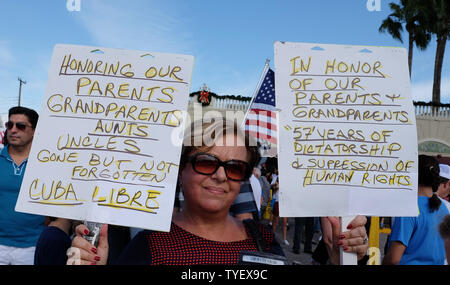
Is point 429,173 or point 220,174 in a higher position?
point 429,173

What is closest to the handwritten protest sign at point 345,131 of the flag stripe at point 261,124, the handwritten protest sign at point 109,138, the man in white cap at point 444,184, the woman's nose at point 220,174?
the woman's nose at point 220,174

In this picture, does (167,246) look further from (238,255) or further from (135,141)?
(135,141)

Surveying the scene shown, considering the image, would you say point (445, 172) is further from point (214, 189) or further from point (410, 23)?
point (410, 23)

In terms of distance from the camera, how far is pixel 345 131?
179 centimetres

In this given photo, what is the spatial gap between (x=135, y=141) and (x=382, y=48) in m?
1.51

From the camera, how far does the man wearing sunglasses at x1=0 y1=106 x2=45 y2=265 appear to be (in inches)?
100

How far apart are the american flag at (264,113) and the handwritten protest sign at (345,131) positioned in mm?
2623

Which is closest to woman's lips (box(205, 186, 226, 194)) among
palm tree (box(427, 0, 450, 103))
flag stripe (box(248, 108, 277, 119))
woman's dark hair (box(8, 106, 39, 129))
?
woman's dark hair (box(8, 106, 39, 129))

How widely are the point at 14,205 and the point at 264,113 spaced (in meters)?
3.21

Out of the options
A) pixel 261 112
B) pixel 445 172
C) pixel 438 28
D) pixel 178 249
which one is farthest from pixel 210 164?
pixel 438 28

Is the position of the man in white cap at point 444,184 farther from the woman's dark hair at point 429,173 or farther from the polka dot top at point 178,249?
the polka dot top at point 178,249

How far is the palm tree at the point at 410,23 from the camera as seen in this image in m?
23.3

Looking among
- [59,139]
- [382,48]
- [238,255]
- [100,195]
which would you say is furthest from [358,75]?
[59,139]
